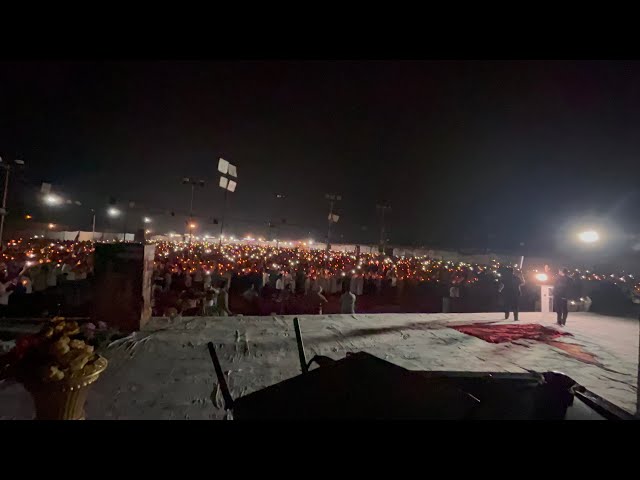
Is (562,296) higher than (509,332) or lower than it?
higher

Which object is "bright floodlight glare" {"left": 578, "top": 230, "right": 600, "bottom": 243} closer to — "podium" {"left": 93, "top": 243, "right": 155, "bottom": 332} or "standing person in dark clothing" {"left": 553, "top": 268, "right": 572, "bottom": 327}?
"standing person in dark clothing" {"left": 553, "top": 268, "right": 572, "bottom": 327}

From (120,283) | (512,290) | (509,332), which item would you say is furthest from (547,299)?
(120,283)

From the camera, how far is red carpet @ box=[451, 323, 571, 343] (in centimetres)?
720

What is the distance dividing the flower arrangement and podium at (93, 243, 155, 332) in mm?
2845

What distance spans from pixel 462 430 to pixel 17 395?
15.7 ft

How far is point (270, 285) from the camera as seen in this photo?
1411 cm

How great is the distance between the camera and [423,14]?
1.80m

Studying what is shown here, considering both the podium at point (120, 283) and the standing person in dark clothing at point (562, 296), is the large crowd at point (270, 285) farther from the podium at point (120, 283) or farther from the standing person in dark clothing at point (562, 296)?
the podium at point (120, 283)

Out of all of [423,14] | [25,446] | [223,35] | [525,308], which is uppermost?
[423,14]

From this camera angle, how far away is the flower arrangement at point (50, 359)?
2807mm

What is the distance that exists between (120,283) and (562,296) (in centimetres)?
1175

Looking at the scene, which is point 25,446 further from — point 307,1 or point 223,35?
point 307,1

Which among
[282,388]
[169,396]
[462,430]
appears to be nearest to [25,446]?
[282,388]

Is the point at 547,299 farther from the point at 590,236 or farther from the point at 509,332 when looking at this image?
the point at 509,332
